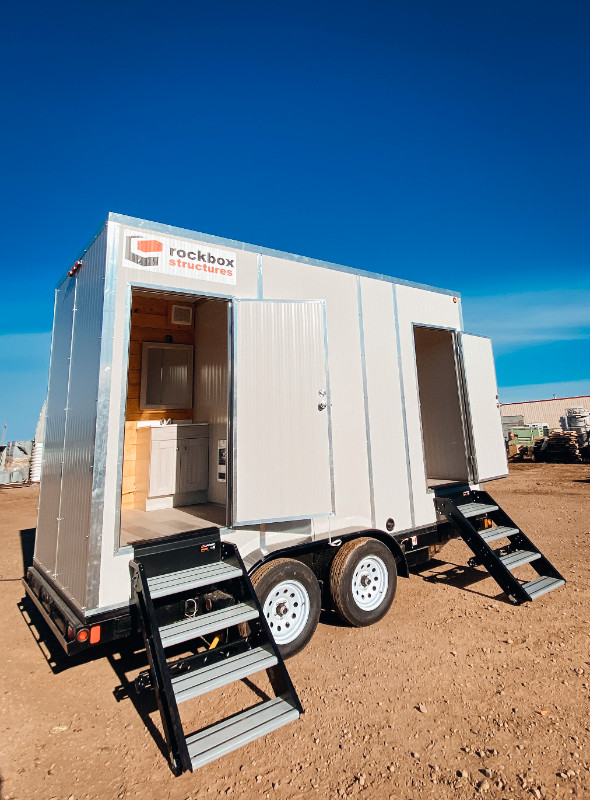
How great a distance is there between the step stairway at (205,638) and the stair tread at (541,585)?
3292mm

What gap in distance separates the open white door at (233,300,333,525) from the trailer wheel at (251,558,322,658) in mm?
456

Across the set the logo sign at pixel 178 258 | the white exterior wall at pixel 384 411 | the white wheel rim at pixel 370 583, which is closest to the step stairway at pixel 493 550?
the white exterior wall at pixel 384 411

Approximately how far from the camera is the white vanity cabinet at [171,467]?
5.44 m

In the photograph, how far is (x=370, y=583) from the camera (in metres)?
4.34

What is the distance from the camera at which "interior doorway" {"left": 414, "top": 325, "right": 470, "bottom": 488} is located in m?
6.54

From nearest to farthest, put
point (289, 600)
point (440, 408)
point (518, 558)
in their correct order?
point (289, 600)
point (518, 558)
point (440, 408)

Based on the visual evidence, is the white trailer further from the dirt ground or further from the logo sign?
the dirt ground

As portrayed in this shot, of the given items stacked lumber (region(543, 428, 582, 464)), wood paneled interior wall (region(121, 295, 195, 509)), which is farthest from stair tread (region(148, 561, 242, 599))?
stacked lumber (region(543, 428, 582, 464))

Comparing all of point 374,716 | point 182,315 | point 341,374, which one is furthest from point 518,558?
point 182,315

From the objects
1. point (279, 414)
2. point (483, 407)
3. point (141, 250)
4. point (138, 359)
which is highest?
point (141, 250)

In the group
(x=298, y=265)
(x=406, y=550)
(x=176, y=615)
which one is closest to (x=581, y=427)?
(x=406, y=550)

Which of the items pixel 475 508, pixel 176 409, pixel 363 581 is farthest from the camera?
pixel 176 409

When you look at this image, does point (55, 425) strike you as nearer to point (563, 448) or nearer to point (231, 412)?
point (231, 412)

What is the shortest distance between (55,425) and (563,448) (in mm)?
20758
